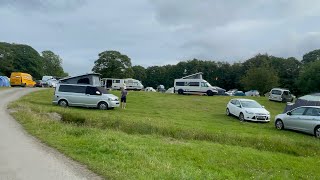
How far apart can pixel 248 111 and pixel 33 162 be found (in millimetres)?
18612

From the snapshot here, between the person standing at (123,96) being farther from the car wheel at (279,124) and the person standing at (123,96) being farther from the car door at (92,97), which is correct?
the car wheel at (279,124)

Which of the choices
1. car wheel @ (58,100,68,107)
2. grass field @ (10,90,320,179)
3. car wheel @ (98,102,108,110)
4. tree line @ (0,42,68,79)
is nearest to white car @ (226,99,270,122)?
grass field @ (10,90,320,179)

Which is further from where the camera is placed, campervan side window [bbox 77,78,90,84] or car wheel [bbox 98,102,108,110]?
campervan side window [bbox 77,78,90,84]

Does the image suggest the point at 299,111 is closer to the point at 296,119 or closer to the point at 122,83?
the point at 296,119

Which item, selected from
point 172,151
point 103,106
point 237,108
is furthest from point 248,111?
point 172,151

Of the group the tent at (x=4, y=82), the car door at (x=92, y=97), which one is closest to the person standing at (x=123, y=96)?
the car door at (x=92, y=97)

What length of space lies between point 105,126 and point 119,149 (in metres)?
8.58

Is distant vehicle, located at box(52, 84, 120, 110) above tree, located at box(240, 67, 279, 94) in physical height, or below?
below

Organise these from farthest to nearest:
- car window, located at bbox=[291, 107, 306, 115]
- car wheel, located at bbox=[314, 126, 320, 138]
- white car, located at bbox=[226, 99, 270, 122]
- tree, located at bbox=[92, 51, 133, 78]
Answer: tree, located at bbox=[92, 51, 133, 78] → white car, located at bbox=[226, 99, 270, 122] → car window, located at bbox=[291, 107, 306, 115] → car wheel, located at bbox=[314, 126, 320, 138]

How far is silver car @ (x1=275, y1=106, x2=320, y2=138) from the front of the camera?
1964cm

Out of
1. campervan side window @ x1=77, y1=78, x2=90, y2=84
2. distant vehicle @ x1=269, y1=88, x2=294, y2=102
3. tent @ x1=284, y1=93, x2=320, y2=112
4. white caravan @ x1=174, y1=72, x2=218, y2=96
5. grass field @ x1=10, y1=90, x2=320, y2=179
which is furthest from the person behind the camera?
white caravan @ x1=174, y1=72, x2=218, y2=96

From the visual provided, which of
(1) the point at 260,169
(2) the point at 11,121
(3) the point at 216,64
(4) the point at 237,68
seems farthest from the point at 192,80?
(3) the point at 216,64

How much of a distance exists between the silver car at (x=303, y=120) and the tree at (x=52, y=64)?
106 m

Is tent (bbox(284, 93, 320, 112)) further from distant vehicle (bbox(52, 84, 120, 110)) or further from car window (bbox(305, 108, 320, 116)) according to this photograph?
distant vehicle (bbox(52, 84, 120, 110))
